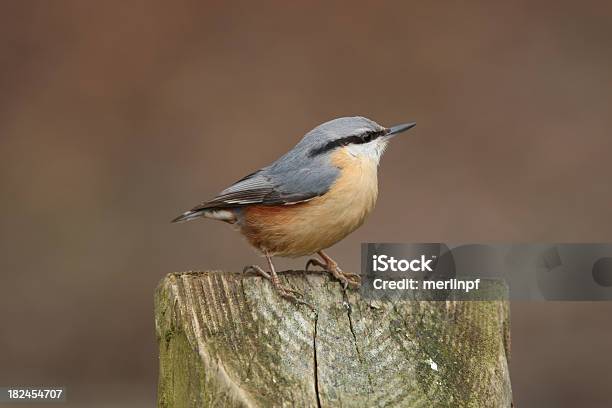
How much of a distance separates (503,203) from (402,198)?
0.69m

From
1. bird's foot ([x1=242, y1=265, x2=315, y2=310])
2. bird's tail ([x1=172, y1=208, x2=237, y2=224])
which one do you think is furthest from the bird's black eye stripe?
bird's foot ([x1=242, y1=265, x2=315, y2=310])


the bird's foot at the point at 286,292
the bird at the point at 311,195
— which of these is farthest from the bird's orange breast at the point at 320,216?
the bird's foot at the point at 286,292

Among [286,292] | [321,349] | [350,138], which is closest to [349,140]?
[350,138]

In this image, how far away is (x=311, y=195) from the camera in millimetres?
4258

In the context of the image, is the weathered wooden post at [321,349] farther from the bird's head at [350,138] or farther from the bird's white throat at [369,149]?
the bird's white throat at [369,149]

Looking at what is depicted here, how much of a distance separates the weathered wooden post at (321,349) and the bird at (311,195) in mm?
1177

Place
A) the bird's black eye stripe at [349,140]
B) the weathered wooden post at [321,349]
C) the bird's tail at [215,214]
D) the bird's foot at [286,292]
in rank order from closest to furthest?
the weathered wooden post at [321,349] < the bird's foot at [286,292] < the bird's black eye stripe at [349,140] < the bird's tail at [215,214]

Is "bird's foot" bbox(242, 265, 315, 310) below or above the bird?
below

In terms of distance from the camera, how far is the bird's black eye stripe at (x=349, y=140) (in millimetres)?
4316

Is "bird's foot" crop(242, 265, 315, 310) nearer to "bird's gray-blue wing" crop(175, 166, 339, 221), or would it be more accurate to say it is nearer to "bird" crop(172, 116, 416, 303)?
"bird" crop(172, 116, 416, 303)

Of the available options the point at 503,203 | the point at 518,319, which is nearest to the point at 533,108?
the point at 503,203

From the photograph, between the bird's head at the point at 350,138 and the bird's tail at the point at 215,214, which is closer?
the bird's head at the point at 350,138

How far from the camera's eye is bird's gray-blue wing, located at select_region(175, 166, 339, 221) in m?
4.27

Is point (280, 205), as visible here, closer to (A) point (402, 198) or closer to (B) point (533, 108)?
(A) point (402, 198)
